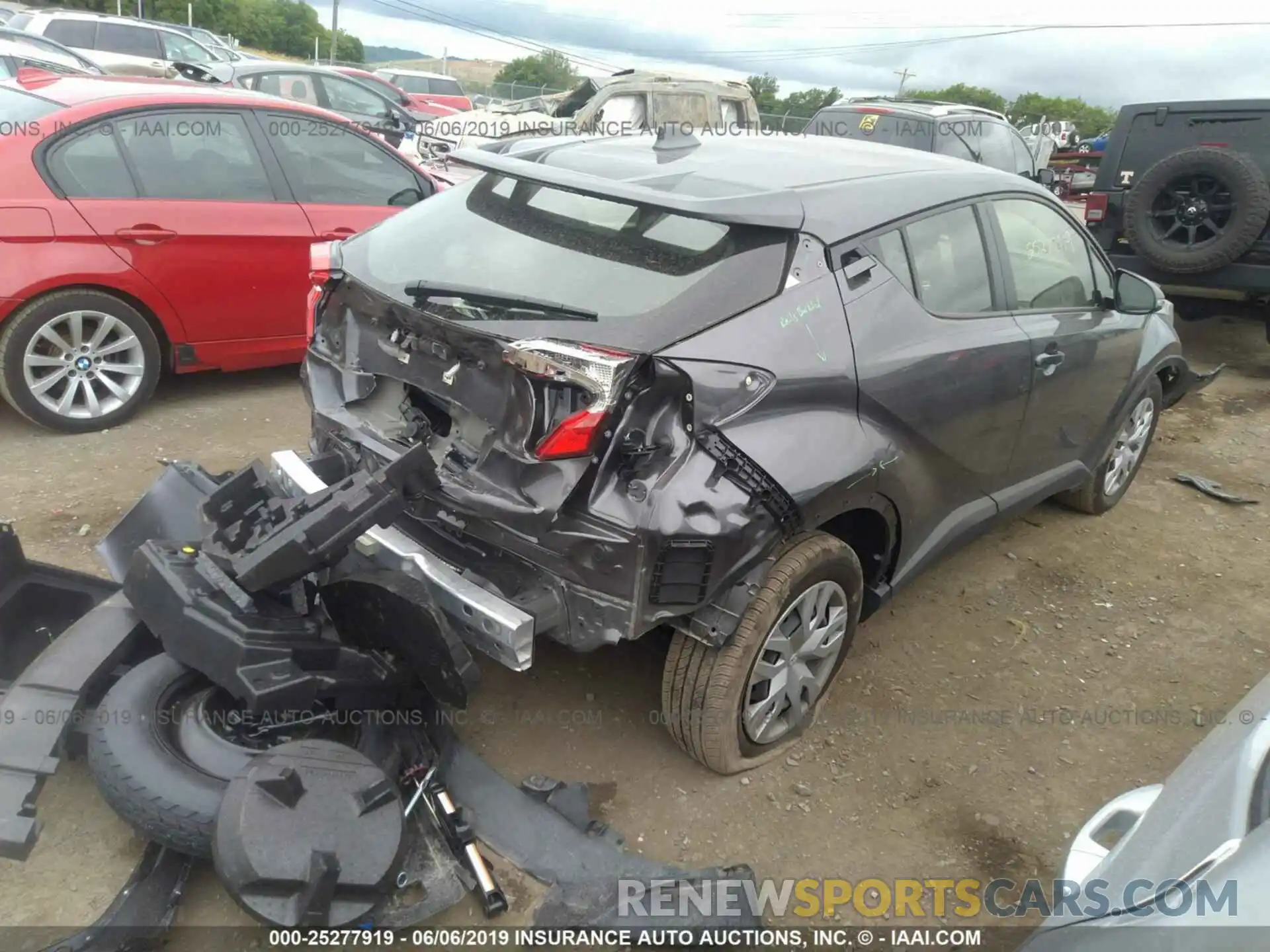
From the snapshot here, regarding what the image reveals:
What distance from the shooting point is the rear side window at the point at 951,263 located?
2881mm

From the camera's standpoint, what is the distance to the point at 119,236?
4.37m

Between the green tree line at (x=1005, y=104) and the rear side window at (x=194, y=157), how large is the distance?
61.7 ft

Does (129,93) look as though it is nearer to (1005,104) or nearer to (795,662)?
(795,662)

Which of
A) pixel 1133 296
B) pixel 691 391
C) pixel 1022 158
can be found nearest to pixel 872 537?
pixel 691 391

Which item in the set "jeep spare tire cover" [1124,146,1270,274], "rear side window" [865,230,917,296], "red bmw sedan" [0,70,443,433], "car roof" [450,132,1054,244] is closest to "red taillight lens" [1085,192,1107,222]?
"jeep spare tire cover" [1124,146,1270,274]

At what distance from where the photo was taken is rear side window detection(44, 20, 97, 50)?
15.2 metres

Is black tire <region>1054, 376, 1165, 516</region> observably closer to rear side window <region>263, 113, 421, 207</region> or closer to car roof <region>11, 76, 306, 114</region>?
rear side window <region>263, 113, 421, 207</region>

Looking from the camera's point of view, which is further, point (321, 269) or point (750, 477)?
point (321, 269)

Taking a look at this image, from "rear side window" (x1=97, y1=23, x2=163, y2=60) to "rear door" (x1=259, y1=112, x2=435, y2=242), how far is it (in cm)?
1366

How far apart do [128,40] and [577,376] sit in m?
17.8

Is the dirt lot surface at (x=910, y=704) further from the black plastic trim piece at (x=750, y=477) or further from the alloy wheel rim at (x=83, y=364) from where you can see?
the black plastic trim piece at (x=750, y=477)

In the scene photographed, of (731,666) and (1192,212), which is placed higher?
(1192,212)

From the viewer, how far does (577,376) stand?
219 centimetres

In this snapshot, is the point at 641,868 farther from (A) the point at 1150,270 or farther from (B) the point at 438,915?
(A) the point at 1150,270
